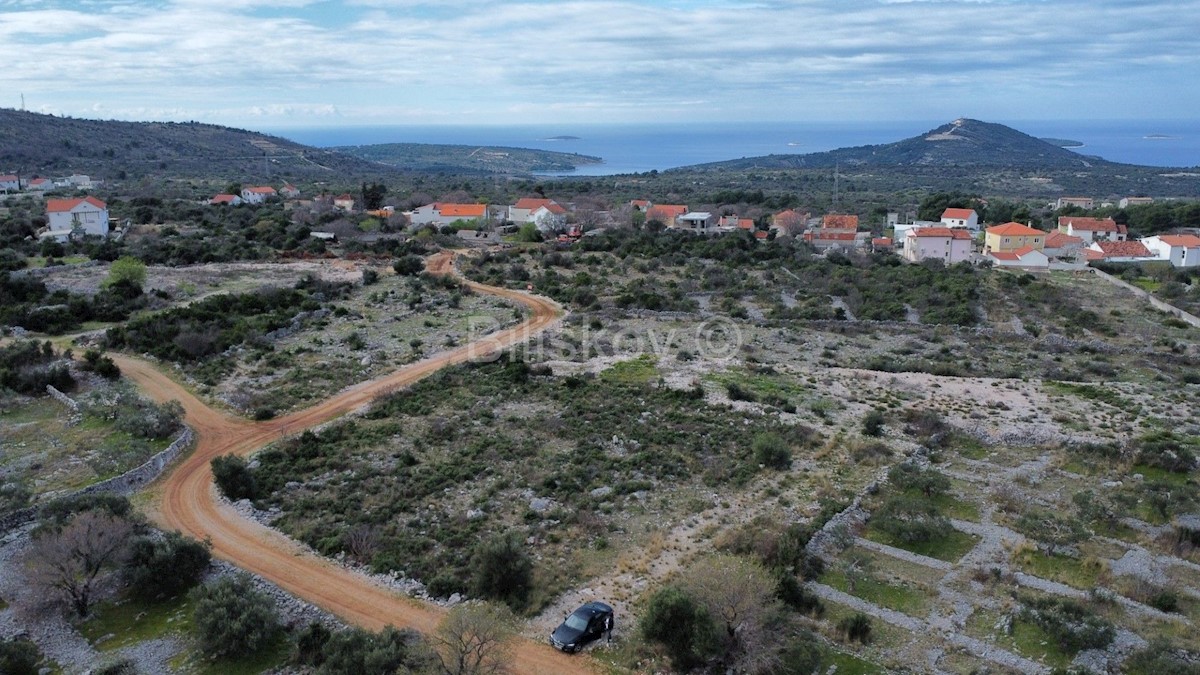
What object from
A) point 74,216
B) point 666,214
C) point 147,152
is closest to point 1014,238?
point 666,214

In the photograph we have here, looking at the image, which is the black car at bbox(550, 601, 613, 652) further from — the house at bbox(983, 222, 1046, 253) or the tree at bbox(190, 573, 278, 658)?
the house at bbox(983, 222, 1046, 253)

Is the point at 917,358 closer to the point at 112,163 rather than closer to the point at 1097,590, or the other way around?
the point at 1097,590

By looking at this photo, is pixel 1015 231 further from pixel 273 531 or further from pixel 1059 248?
pixel 273 531

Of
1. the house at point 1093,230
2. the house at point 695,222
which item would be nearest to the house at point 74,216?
the house at point 695,222

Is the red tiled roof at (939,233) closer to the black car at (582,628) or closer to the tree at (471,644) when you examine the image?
the black car at (582,628)

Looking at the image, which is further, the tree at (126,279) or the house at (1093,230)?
the house at (1093,230)

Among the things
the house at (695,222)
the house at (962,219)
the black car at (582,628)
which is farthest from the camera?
the house at (695,222)
